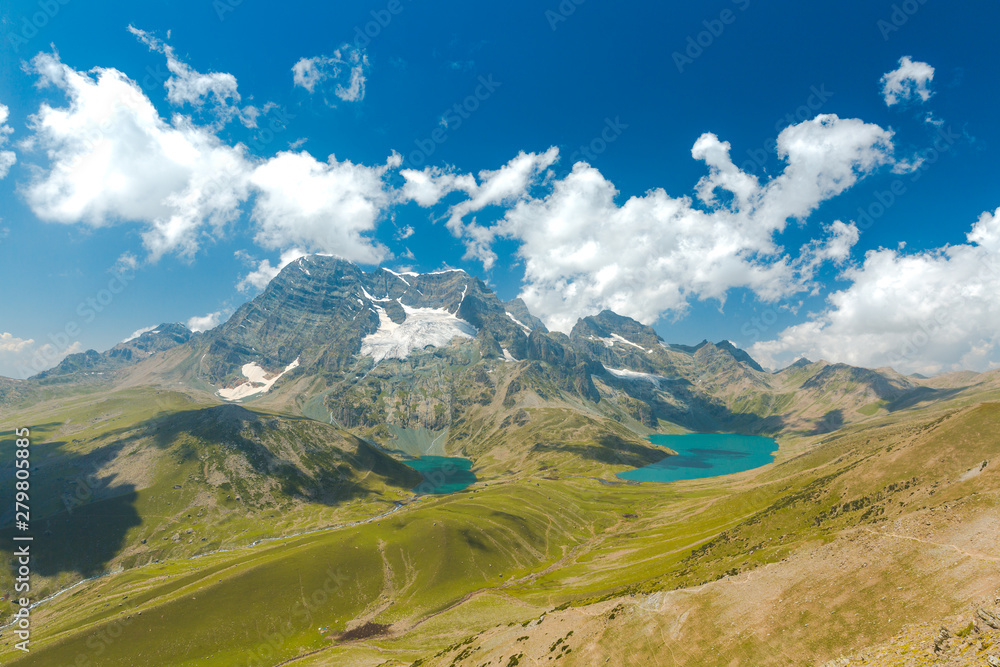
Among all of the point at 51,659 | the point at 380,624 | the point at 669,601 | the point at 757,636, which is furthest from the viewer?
the point at 380,624

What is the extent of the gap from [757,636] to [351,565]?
131271 millimetres

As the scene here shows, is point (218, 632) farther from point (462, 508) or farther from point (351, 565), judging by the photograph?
point (462, 508)

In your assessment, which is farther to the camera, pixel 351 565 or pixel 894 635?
pixel 351 565

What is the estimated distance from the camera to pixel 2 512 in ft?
647

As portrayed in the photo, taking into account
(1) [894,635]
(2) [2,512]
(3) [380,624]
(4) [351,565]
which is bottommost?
(3) [380,624]

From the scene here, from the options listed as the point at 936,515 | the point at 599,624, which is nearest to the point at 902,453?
the point at 936,515

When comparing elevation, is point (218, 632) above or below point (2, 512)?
below

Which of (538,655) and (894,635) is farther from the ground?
(894,635)

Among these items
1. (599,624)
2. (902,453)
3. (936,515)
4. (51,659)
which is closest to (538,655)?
(599,624)

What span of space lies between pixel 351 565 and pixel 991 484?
157m

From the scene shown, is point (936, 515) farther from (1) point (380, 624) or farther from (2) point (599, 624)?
(1) point (380, 624)

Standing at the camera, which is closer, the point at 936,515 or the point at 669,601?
the point at 936,515

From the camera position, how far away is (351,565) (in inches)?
5359

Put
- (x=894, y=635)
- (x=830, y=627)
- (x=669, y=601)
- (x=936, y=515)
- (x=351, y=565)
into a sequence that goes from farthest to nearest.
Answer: (x=351, y=565)
(x=669, y=601)
(x=936, y=515)
(x=830, y=627)
(x=894, y=635)
